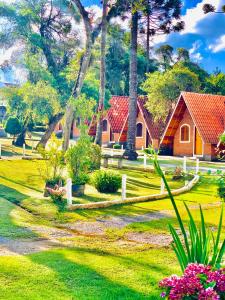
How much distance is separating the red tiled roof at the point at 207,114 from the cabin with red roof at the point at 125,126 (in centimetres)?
653

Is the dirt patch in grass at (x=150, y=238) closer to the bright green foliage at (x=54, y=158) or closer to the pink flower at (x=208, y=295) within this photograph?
the pink flower at (x=208, y=295)

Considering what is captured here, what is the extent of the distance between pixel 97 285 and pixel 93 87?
3355cm

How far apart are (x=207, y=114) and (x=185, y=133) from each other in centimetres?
274

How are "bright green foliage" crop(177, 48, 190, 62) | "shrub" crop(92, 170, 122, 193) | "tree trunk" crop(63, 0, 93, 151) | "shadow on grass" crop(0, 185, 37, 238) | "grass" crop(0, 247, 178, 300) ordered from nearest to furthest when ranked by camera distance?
"grass" crop(0, 247, 178, 300) → "shadow on grass" crop(0, 185, 37, 238) → "shrub" crop(92, 170, 122, 193) → "tree trunk" crop(63, 0, 93, 151) → "bright green foliage" crop(177, 48, 190, 62)

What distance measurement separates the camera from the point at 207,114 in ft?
119

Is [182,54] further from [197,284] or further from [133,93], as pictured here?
[197,284]

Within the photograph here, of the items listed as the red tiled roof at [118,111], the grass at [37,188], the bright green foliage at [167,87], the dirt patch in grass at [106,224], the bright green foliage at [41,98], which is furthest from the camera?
the red tiled roof at [118,111]

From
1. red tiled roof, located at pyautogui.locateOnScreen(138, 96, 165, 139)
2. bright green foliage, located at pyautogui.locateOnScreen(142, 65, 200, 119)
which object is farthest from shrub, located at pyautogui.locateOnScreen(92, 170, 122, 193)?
red tiled roof, located at pyautogui.locateOnScreen(138, 96, 165, 139)

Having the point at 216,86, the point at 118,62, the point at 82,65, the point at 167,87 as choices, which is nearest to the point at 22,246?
the point at 82,65

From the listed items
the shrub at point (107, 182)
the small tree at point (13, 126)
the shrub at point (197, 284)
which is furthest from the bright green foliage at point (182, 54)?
the shrub at point (197, 284)

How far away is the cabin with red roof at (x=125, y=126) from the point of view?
4447 centimetres

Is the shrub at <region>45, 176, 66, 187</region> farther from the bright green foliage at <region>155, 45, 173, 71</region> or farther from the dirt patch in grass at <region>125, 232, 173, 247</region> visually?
the bright green foliage at <region>155, 45, 173, 71</region>

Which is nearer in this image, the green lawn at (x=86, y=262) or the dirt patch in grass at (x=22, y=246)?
the green lawn at (x=86, y=262)

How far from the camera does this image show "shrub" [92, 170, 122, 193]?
57.0 feet
